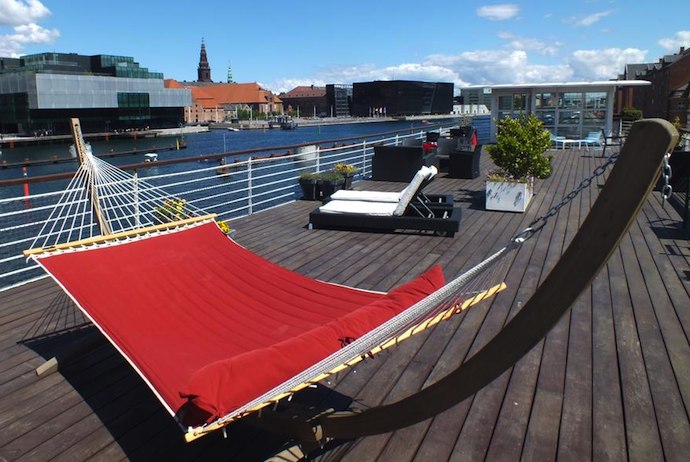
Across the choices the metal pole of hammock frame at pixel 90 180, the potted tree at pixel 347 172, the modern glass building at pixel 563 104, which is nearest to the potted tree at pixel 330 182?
the potted tree at pixel 347 172

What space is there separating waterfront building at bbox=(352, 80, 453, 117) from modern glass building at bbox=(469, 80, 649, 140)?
109 m

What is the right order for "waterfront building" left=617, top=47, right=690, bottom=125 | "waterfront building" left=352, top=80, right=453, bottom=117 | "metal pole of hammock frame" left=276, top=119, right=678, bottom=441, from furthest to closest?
"waterfront building" left=352, top=80, right=453, bottom=117 < "waterfront building" left=617, top=47, right=690, bottom=125 < "metal pole of hammock frame" left=276, top=119, right=678, bottom=441

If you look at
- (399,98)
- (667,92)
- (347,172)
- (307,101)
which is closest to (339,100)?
(307,101)

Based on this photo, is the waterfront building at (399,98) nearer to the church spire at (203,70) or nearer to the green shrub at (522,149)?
the church spire at (203,70)

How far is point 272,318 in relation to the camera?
8.46 ft

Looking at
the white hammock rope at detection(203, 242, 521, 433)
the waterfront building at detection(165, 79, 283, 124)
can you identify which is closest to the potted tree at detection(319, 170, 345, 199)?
the white hammock rope at detection(203, 242, 521, 433)

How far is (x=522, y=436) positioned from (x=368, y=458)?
0.67m

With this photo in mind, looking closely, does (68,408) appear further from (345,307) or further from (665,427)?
(665,427)

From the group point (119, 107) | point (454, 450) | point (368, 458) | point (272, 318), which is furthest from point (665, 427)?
point (119, 107)

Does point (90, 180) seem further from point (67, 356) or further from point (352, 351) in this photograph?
point (352, 351)

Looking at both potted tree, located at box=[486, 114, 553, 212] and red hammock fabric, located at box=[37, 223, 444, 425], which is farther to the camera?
potted tree, located at box=[486, 114, 553, 212]

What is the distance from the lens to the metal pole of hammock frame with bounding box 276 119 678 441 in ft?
3.44

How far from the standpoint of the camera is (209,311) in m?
2.64

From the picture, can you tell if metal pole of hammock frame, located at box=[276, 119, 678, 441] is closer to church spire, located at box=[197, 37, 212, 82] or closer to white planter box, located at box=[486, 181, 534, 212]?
white planter box, located at box=[486, 181, 534, 212]
